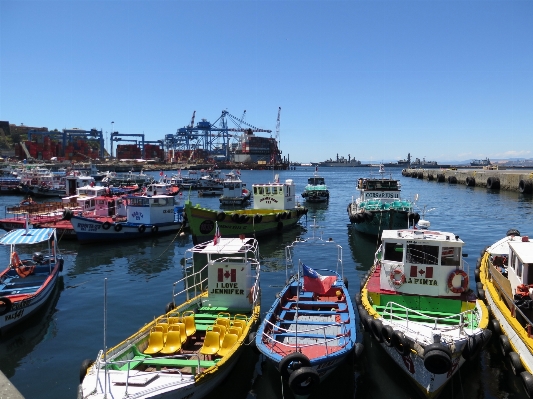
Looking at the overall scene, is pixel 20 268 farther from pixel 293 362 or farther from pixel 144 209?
pixel 144 209

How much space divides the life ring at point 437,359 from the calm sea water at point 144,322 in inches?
61.6

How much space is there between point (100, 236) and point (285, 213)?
43.9 ft

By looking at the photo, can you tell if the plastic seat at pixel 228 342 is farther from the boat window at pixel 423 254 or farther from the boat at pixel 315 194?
the boat at pixel 315 194

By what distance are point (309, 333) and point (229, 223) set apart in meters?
19.2

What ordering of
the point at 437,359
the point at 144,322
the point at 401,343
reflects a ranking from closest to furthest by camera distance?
the point at 437,359, the point at 401,343, the point at 144,322

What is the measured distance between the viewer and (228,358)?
34.6ft

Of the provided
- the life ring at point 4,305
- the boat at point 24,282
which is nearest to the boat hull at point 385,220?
the boat at point 24,282

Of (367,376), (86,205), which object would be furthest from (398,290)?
(86,205)

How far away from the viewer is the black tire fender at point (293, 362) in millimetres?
10078

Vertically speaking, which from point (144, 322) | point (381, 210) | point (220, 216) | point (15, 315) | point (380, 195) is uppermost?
point (380, 195)

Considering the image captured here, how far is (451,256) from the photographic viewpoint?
1406 cm

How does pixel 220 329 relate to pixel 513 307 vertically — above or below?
below

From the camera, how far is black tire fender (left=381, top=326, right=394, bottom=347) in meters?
11.0

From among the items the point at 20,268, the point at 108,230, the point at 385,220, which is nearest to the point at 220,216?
the point at 108,230
